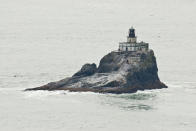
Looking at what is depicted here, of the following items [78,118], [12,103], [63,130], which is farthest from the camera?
[12,103]

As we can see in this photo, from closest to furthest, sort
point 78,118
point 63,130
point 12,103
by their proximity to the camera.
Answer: point 63,130 → point 78,118 → point 12,103

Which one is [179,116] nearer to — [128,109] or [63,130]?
[128,109]

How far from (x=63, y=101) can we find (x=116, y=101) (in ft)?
33.4

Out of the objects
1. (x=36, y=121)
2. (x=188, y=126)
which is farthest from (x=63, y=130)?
(x=188, y=126)

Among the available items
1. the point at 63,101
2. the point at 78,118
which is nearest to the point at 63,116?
the point at 78,118

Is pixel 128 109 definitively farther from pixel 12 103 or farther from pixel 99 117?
pixel 12 103

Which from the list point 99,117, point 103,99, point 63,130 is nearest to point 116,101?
point 103,99

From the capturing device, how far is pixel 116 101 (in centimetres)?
19238

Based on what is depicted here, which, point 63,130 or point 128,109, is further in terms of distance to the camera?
point 128,109

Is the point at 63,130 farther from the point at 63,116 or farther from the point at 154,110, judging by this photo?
the point at 154,110

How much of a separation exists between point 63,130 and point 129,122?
13580 mm

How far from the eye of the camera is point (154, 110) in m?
185

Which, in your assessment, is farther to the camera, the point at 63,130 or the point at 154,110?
the point at 154,110

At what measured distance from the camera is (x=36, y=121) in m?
172
